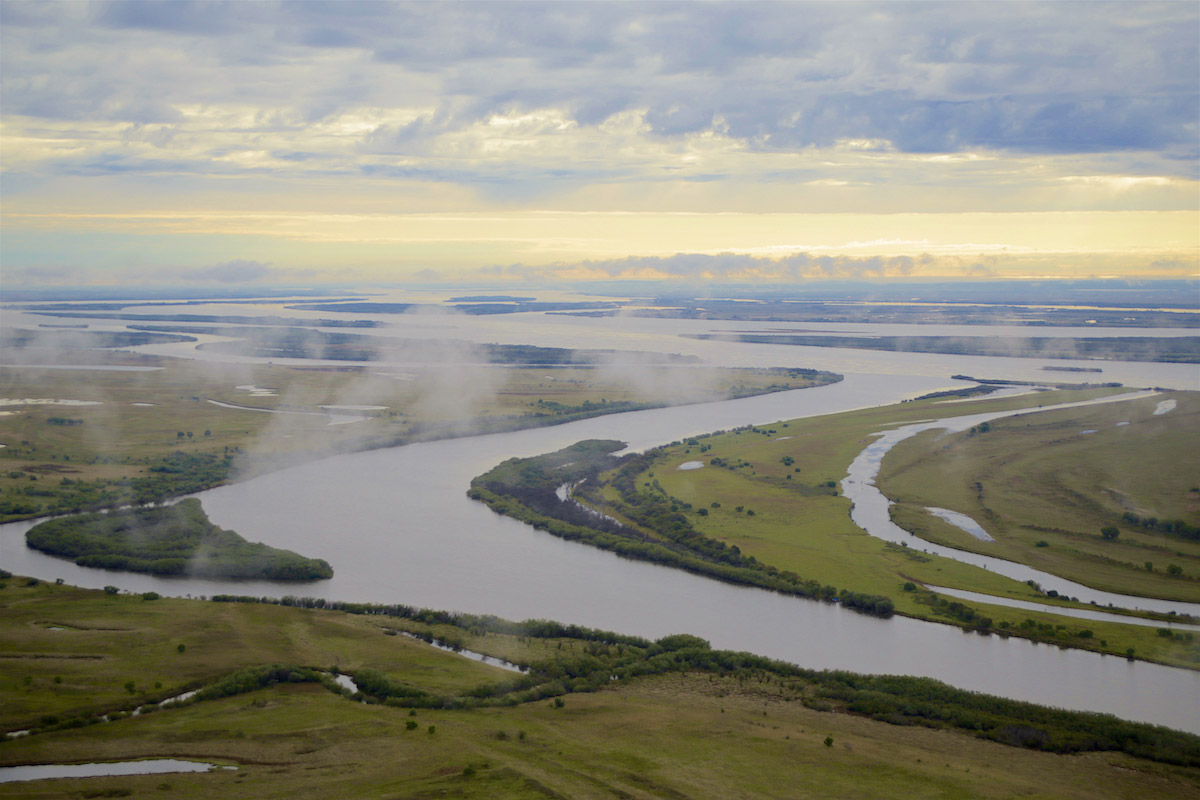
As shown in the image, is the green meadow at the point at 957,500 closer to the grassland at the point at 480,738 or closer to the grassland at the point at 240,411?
the grassland at the point at 480,738

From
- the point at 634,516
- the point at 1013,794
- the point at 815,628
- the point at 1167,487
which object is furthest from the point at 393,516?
the point at 1167,487

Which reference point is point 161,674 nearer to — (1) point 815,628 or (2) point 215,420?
(1) point 815,628

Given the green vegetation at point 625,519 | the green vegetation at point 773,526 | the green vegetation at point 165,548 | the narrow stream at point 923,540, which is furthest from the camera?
the green vegetation at point 165,548

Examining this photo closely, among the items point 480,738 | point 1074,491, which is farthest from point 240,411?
point 1074,491

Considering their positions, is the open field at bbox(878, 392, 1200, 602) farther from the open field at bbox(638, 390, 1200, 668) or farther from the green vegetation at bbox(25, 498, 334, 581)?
the green vegetation at bbox(25, 498, 334, 581)

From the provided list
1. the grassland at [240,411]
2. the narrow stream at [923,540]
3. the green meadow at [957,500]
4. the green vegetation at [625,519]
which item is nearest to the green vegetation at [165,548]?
the grassland at [240,411]

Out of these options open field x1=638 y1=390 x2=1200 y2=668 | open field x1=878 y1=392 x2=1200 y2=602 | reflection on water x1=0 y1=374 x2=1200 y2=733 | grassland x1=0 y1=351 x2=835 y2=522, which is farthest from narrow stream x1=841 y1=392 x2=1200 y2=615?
grassland x1=0 y1=351 x2=835 y2=522
